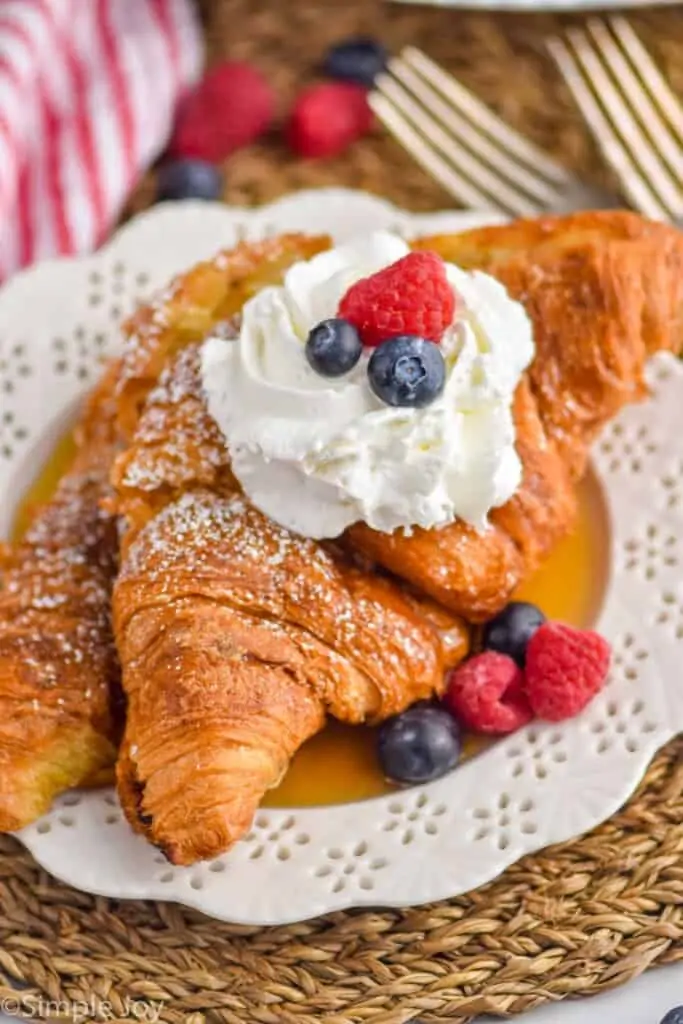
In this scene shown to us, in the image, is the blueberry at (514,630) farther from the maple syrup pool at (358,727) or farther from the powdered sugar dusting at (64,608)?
the powdered sugar dusting at (64,608)

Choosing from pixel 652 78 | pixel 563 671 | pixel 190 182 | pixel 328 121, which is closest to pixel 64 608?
pixel 563 671

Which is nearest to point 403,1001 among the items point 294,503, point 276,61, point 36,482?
point 294,503

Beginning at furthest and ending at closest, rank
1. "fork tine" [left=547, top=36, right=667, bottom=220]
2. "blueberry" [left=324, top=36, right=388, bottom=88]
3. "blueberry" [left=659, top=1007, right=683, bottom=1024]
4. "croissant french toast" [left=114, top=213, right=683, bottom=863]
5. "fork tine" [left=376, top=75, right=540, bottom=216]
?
"blueberry" [left=324, top=36, right=388, bottom=88] → "fork tine" [left=376, top=75, right=540, bottom=216] → "fork tine" [left=547, top=36, right=667, bottom=220] → "croissant french toast" [left=114, top=213, right=683, bottom=863] → "blueberry" [left=659, top=1007, right=683, bottom=1024]

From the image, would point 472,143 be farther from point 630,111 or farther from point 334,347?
point 334,347

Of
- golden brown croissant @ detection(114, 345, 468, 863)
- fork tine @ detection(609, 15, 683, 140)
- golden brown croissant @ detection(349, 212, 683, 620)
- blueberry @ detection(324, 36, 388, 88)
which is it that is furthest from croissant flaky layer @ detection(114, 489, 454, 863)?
blueberry @ detection(324, 36, 388, 88)

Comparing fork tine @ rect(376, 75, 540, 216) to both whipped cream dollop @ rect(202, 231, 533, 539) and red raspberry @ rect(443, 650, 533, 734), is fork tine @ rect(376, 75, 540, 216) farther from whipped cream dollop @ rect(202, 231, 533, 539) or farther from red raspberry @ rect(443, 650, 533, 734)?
red raspberry @ rect(443, 650, 533, 734)

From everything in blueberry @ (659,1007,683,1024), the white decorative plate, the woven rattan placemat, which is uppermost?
the white decorative plate
